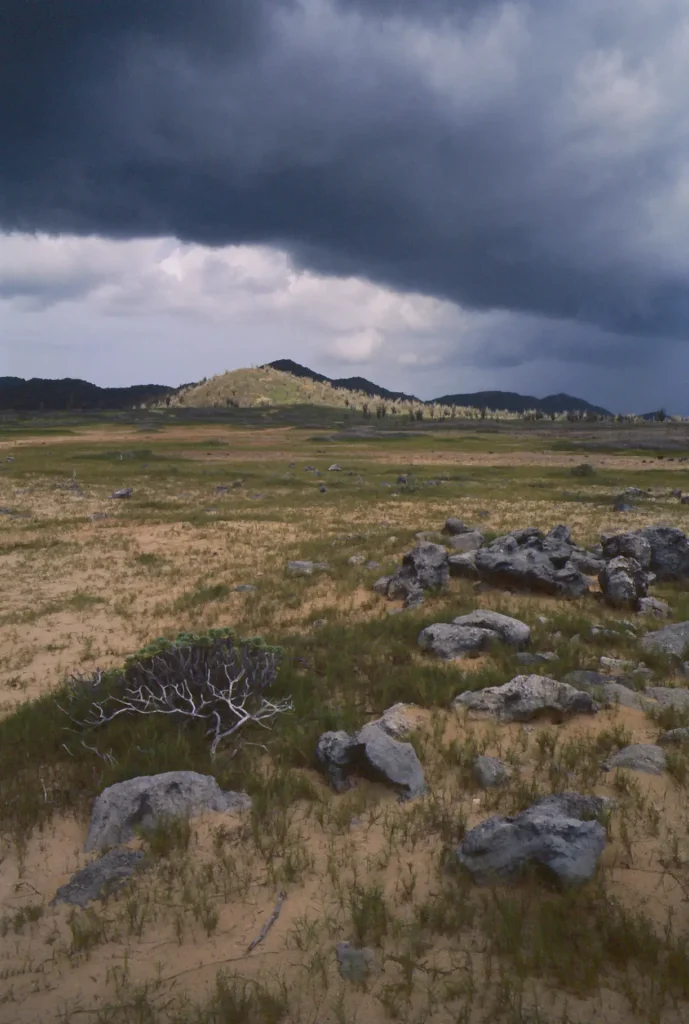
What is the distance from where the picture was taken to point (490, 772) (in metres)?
6.44

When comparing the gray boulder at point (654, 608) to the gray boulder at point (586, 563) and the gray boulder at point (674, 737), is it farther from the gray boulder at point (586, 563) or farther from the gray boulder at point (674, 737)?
the gray boulder at point (674, 737)

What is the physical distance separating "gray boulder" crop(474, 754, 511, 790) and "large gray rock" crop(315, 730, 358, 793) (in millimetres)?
1378

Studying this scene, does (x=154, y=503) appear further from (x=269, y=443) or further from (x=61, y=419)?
(x=61, y=419)

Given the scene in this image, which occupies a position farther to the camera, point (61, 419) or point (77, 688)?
point (61, 419)

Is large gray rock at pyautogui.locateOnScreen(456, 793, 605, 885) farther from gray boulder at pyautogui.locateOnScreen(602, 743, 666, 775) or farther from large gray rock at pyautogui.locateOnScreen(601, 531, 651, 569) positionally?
large gray rock at pyautogui.locateOnScreen(601, 531, 651, 569)

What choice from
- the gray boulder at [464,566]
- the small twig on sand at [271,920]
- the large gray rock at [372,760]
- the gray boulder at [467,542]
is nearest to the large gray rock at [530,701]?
the large gray rock at [372,760]

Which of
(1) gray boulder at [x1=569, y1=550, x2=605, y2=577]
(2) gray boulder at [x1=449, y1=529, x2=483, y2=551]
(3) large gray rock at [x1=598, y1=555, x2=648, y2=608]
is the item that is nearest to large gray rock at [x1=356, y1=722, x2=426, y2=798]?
(3) large gray rock at [x1=598, y1=555, x2=648, y2=608]

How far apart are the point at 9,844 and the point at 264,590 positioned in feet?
37.8

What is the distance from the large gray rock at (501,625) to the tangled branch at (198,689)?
4.36 m

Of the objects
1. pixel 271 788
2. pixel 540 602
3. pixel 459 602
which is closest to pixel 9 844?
pixel 271 788

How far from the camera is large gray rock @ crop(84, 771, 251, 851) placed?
5.77m

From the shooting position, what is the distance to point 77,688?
29.5 ft

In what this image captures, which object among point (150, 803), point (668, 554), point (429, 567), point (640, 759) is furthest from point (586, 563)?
point (150, 803)

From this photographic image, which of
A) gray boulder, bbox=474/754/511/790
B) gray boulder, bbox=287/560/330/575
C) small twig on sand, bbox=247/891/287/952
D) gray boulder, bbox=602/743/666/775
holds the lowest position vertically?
gray boulder, bbox=287/560/330/575
